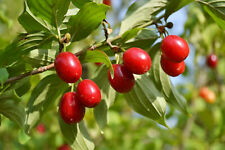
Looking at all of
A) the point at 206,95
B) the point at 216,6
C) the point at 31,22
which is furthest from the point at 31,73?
the point at 206,95

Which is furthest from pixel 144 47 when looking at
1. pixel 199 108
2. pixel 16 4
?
pixel 16 4

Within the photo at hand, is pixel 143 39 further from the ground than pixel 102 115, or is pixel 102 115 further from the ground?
pixel 143 39

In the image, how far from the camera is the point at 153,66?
1.66 m

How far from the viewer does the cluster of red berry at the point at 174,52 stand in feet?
4.47

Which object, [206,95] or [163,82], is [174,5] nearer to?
[163,82]

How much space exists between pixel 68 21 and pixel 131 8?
16.0 inches

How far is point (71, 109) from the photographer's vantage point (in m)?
1.35

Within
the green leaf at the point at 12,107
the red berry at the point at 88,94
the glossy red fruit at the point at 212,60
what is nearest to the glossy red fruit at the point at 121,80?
the red berry at the point at 88,94

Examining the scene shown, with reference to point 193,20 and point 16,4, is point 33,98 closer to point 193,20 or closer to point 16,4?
point 193,20

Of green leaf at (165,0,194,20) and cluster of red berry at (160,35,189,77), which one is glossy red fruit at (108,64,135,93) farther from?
green leaf at (165,0,194,20)

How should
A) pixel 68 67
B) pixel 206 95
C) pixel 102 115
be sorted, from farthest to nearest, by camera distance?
pixel 206 95 → pixel 102 115 → pixel 68 67

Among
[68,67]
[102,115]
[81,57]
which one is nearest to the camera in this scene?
[68,67]

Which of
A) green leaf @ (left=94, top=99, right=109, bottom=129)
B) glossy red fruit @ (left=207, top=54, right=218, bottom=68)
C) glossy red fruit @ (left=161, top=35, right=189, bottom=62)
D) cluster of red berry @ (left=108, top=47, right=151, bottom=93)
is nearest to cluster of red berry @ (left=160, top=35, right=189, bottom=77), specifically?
glossy red fruit @ (left=161, top=35, right=189, bottom=62)

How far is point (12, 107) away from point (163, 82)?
0.84 meters
